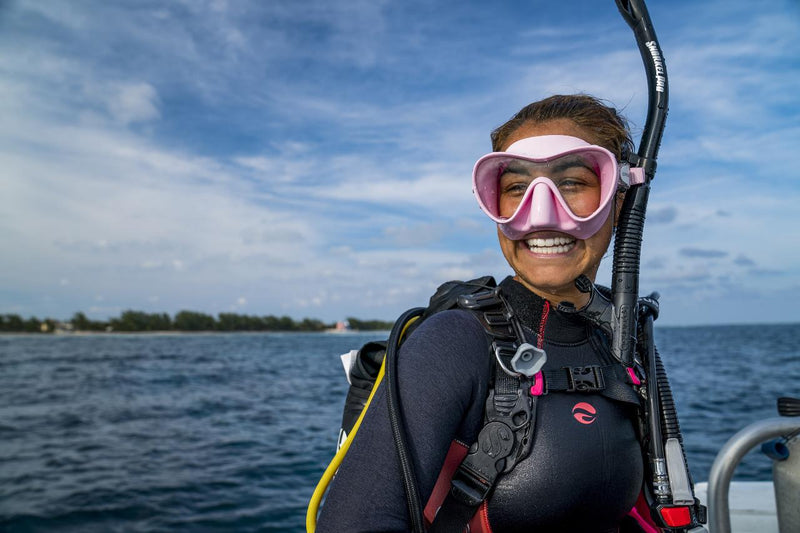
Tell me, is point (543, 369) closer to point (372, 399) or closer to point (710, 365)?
point (372, 399)

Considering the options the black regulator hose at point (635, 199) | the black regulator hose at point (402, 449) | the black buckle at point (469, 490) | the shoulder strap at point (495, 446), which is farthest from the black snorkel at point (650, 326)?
the black regulator hose at point (402, 449)

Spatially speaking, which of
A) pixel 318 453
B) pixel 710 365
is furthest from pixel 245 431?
pixel 710 365

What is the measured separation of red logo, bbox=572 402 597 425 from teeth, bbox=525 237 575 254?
41 cm

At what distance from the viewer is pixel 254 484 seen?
24.2 feet

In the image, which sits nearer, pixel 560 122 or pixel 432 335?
pixel 432 335

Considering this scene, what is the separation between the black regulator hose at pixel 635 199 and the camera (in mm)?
1504

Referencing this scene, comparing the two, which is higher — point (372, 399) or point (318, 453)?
point (372, 399)

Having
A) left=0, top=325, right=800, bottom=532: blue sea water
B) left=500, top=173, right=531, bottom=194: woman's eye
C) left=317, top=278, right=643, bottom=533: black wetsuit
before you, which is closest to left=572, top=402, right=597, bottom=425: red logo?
left=317, top=278, right=643, bottom=533: black wetsuit

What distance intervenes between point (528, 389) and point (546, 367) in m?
0.16

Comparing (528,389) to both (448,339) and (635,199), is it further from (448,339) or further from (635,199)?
(635,199)

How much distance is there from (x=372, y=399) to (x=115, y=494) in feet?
23.8

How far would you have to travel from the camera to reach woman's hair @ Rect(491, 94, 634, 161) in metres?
1.53

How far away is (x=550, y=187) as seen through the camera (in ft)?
4.69

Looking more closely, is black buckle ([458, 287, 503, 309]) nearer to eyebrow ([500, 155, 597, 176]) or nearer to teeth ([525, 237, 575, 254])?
teeth ([525, 237, 575, 254])
